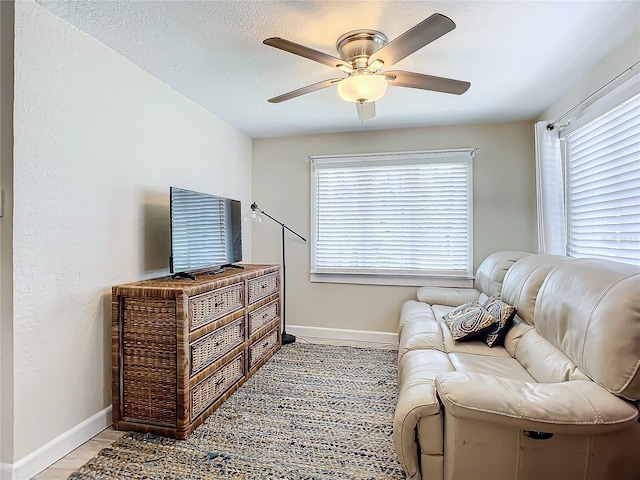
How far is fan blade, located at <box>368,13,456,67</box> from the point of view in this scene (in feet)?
4.76

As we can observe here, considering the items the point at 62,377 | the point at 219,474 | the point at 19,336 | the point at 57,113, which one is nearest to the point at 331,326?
the point at 219,474

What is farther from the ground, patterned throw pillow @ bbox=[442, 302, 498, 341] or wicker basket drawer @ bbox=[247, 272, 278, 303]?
wicker basket drawer @ bbox=[247, 272, 278, 303]

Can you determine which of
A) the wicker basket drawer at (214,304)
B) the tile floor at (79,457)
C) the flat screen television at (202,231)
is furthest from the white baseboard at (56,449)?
the flat screen television at (202,231)

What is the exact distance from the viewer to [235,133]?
12.6 feet

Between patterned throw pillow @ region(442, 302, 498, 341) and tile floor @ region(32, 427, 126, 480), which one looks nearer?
tile floor @ region(32, 427, 126, 480)

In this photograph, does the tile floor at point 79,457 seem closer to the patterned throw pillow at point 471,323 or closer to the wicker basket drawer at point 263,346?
the wicker basket drawer at point 263,346

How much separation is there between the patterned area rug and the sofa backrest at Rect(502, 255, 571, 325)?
1.07 metres

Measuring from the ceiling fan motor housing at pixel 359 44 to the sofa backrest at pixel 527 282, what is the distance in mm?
1693

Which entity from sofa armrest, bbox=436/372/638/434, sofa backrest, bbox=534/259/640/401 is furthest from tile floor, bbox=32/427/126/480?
sofa backrest, bbox=534/259/640/401

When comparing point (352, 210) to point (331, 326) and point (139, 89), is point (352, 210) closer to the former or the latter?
point (331, 326)

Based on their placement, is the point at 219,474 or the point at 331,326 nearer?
the point at 219,474

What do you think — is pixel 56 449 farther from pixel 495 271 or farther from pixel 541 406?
pixel 495 271

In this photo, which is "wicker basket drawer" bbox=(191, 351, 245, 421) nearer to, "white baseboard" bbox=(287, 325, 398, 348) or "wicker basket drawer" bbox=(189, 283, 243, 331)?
"wicker basket drawer" bbox=(189, 283, 243, 331)

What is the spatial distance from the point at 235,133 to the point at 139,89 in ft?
4.73
